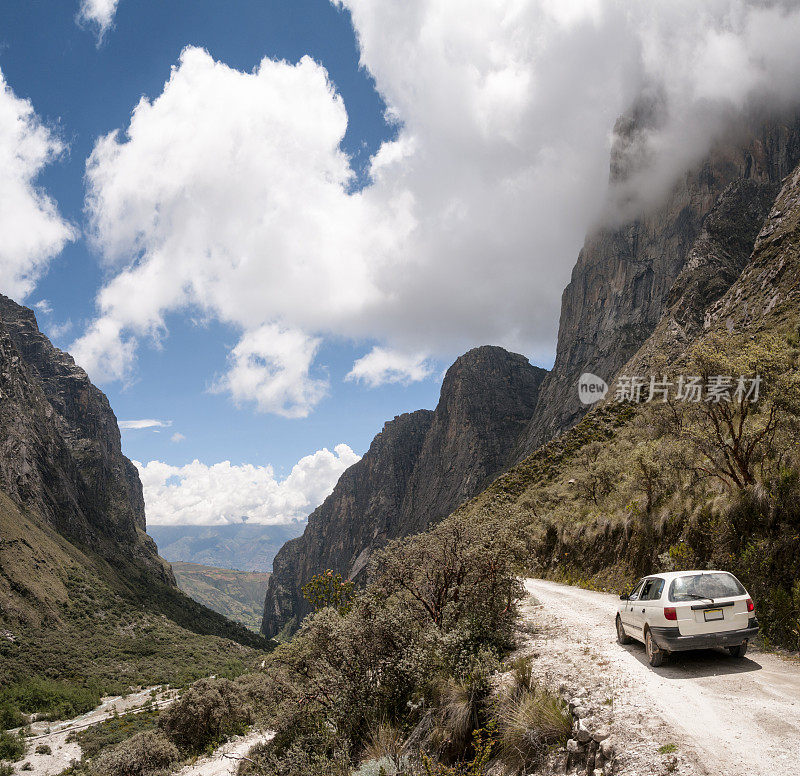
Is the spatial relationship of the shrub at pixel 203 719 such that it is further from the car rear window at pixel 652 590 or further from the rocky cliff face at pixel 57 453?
the rocky cliff face at pixel 57 453

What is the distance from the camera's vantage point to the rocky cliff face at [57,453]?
11781 cm

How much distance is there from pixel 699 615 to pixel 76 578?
130m

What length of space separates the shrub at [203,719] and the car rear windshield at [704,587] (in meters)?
37.6

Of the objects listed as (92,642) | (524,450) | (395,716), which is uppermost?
(524,450)

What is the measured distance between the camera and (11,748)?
53.9 m

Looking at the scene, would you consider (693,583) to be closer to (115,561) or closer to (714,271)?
(714,271)

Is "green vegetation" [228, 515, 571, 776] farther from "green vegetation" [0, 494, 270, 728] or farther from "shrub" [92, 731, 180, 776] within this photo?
"green vegetation" [0, 494, 270, 728]

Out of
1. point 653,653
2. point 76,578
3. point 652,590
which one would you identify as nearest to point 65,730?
point 76,578

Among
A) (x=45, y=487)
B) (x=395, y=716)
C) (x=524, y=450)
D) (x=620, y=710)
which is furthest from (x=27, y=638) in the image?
(x=524, y=450)

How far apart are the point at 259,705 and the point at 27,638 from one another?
95749mm

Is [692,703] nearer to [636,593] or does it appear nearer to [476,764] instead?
[476,764]

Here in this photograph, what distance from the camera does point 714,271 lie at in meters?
80.7

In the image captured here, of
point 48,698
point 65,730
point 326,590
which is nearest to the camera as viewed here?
point 326,590

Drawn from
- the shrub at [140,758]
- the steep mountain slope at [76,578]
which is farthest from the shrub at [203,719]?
the steep mountain slope at [76,578]
